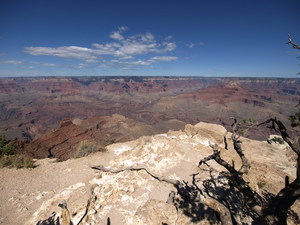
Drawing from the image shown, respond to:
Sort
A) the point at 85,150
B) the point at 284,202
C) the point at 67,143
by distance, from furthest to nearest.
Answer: the point at 67,143 → the point at 85,150 → the point at 284,202

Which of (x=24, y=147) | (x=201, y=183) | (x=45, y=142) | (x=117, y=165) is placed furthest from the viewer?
(x=45, y=142)

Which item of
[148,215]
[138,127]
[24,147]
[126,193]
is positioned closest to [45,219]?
[126,193]

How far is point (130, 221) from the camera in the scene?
26.5ft

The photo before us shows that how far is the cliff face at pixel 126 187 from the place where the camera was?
831cm

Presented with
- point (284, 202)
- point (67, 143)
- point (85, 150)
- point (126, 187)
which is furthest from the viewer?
point (67, 143)

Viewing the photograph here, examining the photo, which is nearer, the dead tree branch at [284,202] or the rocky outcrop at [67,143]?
the dead tree branch at [284,202]

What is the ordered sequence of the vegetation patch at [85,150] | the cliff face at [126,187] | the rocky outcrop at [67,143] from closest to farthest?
1. the cliff face at [126,187]
2. the vegetation patch at [85,150]
3. the rocky outcrop at [67,143]

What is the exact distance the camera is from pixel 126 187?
10.6 m

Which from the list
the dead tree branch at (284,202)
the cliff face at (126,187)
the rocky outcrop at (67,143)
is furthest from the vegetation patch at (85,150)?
the dead tree branch at (284,202)

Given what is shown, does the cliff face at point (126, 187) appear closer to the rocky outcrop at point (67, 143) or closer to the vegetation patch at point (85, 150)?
the vegetation patch at point (85, 150)

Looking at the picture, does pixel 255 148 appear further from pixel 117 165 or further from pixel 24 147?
pixel 24 147

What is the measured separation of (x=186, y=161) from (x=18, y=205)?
1230cm

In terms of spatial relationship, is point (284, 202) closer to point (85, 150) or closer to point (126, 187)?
point (126, 187)

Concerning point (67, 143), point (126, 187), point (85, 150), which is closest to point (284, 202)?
point (126, 187)
